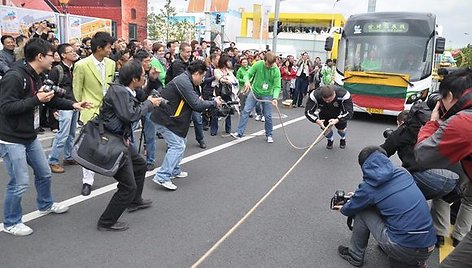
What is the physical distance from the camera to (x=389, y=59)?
10.9m

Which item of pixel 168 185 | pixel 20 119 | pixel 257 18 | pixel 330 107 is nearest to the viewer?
pixel 20 119

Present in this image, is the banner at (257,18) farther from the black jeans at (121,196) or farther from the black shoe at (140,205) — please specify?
the black jeans at (121,196)

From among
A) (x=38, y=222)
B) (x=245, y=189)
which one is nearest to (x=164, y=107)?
(x=245, y=189)

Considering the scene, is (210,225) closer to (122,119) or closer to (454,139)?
(122,119)

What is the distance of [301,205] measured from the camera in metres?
4.62

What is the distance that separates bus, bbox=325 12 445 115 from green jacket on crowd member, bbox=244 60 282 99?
3936 mm

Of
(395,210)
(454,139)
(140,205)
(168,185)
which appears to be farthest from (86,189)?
(454,139)

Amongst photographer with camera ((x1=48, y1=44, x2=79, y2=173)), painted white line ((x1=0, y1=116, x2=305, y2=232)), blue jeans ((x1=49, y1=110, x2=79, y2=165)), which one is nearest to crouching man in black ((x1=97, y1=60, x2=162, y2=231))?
painted white line ((x1=0, y1=116, x2=305, y2=232))

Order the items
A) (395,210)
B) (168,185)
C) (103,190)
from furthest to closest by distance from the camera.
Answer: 1. (168,185)
2. (103,190)
3. (395,210)

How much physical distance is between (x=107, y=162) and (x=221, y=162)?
9.30ft

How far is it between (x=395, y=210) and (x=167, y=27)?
1438 inches

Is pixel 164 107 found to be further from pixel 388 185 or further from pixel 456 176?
pixel 456 176

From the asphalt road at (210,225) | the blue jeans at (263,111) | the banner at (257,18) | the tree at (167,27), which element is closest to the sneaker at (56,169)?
the asphalt road at (210,225)

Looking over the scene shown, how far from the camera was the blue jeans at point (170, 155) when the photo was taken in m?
4.86
